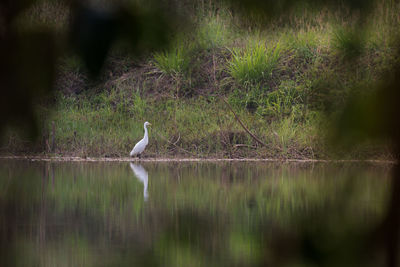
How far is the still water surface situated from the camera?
0.63 m

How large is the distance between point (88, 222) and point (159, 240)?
3.34 ft

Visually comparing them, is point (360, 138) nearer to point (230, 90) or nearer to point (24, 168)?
point (24, 168)

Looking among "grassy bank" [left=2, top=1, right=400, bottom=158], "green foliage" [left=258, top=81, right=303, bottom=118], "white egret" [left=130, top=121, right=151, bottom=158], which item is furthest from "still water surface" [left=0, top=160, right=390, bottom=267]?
"green foliage" [left=258, top=81, right=303, bottom=118]

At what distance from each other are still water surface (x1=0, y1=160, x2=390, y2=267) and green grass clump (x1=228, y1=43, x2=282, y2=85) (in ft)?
8.70

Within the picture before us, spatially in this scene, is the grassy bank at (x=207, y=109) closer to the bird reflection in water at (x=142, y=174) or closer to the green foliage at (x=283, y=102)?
the green foliage at (x=283, y=102)

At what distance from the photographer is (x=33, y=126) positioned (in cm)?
69

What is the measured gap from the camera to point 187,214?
15.9ft

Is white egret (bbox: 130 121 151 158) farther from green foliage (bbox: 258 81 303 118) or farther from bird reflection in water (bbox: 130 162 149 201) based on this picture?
green foliage (bbox: 258 81 303 118)

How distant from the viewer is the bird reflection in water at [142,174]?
6.13 m

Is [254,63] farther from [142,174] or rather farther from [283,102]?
[142,174]

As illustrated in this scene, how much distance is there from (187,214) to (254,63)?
6.51m

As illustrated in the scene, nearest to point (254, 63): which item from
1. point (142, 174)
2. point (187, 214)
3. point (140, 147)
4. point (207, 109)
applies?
point (207, 109)

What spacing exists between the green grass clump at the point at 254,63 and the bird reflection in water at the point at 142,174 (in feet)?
9.20

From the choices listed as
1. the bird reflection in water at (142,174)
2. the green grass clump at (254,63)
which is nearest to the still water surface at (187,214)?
the bird reflection in water at (142,174)
